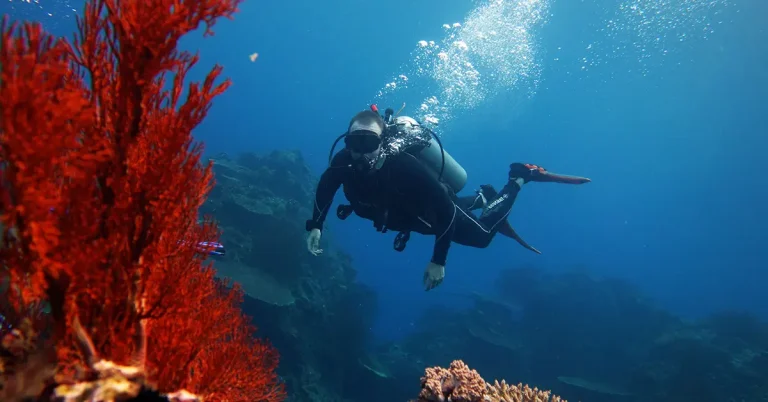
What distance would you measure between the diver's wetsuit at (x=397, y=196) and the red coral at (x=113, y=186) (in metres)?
4.05

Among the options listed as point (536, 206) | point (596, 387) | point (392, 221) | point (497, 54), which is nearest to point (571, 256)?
point (536, 206)

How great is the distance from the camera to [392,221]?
6.54 m

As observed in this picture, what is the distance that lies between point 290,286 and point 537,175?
9.67m

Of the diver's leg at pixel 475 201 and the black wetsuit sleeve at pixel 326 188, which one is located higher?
the diver's leg at pixel 475 201

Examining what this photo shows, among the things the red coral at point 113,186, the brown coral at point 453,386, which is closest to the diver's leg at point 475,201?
the brown coral at point 453,386

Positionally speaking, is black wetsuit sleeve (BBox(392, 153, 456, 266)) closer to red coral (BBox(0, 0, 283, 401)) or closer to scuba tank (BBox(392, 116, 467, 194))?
scuba tank (BBox(392, 116, 467, 194))

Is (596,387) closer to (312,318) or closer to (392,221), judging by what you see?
(312,318)

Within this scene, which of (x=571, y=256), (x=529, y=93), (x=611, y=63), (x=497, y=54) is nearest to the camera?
(x=497, y=54)

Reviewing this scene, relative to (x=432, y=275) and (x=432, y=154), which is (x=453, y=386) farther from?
(x=432, y=154)

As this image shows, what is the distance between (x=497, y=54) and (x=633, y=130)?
5610 cm

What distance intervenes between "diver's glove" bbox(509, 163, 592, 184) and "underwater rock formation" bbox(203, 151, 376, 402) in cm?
858

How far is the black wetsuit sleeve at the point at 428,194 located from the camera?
6.18 m

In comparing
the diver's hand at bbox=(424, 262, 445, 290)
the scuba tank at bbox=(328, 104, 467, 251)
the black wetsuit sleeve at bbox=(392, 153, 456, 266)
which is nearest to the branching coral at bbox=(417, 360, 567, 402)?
the diver's hand at bbox=(424, 262, 445, 290)

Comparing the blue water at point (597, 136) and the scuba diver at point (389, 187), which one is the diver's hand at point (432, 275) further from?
the blue water at point (597, 136)
